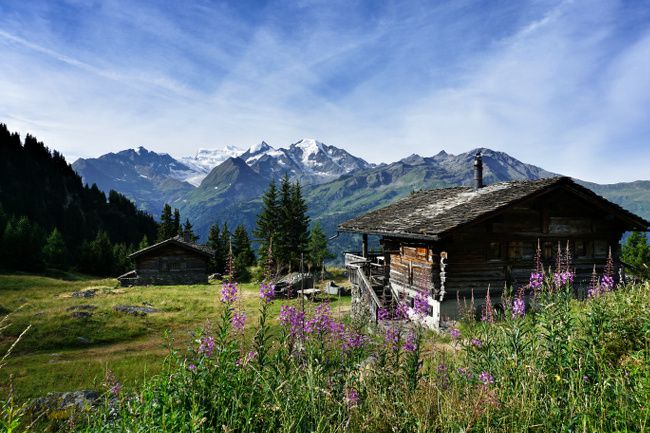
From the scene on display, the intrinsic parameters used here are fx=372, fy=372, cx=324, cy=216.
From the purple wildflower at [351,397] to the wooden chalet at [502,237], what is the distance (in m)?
12.4

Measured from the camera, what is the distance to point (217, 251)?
6662cm

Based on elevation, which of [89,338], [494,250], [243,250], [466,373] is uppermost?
[494,250]

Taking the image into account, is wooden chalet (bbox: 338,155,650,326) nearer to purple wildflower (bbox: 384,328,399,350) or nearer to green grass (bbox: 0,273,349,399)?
green grass (bbox: 0,273,349,399)

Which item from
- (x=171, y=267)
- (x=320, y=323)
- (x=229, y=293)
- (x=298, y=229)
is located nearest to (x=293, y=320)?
(x=320, y=323)

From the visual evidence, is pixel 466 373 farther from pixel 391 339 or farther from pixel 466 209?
pixel 466 209

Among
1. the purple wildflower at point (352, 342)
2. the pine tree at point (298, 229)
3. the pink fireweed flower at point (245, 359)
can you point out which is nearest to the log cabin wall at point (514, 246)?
the purple wildflower at point (352, 342)

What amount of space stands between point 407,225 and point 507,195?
4.97 meters

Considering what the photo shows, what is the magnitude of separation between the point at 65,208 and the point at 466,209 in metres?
113

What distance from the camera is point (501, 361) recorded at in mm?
Result: 4875

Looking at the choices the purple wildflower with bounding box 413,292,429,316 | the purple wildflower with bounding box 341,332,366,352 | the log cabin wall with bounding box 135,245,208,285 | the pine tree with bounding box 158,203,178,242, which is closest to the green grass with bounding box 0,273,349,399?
the purple wildflower with bounding box 341,332,366,352

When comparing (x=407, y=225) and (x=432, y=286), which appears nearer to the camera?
(x=432, y=286)

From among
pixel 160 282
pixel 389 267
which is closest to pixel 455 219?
pixel 389 267

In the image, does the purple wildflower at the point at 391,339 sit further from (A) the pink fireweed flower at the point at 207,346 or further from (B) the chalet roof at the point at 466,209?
(B) the chalet roof at the point at 466,209

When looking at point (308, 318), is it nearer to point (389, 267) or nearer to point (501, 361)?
point (501, 361)
